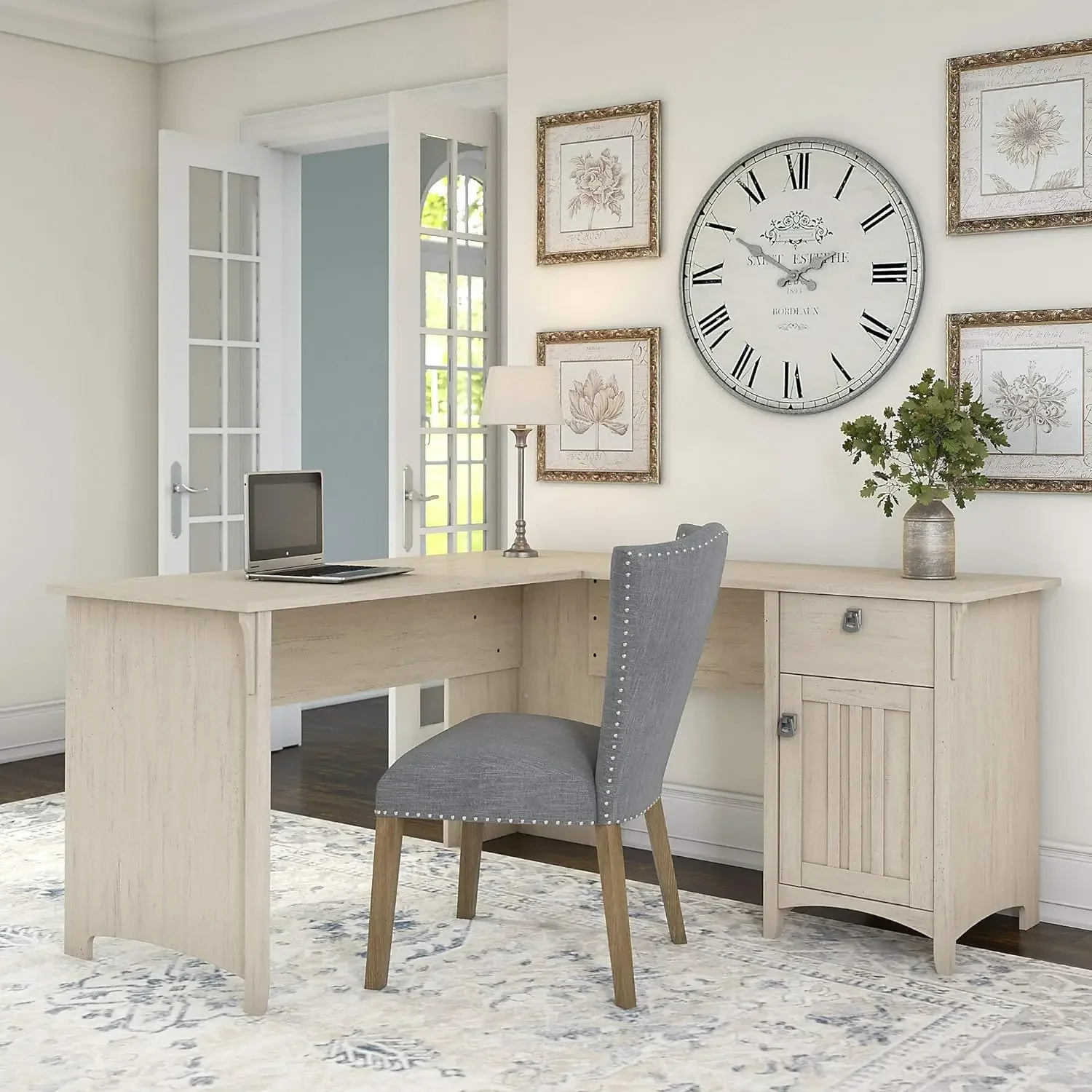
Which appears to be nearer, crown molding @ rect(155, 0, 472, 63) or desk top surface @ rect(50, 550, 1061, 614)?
desk top surface @ rect(50, 550, 1061, 614)

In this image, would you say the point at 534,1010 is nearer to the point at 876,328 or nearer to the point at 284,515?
the point at 284,515

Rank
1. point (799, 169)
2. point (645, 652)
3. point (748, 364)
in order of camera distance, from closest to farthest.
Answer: point (645, 652), point (799, 169), point (748, 364)

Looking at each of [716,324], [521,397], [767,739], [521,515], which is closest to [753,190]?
[716,324]

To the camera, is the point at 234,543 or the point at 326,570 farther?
the point at 234,543

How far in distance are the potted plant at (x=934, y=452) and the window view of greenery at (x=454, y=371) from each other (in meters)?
1.57

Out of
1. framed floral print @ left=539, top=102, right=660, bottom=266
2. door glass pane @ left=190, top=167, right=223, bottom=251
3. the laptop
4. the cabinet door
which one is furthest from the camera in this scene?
door glass pane @ left=190, top=167, right=223, bottom=251

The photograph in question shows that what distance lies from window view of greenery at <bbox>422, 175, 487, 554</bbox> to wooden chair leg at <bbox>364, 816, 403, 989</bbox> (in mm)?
1732

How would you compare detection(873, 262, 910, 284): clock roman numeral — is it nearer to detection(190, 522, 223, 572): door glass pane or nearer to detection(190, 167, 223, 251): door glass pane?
detection(190, 167, 223, 251): door glass pane

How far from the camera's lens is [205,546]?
17.5ft

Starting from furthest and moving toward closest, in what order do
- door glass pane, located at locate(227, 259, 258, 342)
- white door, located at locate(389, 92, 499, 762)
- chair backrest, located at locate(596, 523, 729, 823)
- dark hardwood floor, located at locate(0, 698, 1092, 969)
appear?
door glass pane, located at locate(227, 259, 258, 342), white door, located at locate(389, 92, 499, 762), dark hardwood floor, located at locate(0, 698, 1092, 969), chair backrest, located at locate(596, 523, 729, 823)

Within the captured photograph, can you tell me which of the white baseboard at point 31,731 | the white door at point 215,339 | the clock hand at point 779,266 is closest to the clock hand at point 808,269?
the clock hand at point 779,266

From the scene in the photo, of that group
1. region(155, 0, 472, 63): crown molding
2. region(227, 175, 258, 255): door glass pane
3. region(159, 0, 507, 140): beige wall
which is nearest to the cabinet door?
region(159, 0, 507, 140): beige wall

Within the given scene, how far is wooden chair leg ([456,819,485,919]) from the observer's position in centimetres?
334

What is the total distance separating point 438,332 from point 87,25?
1931mm
